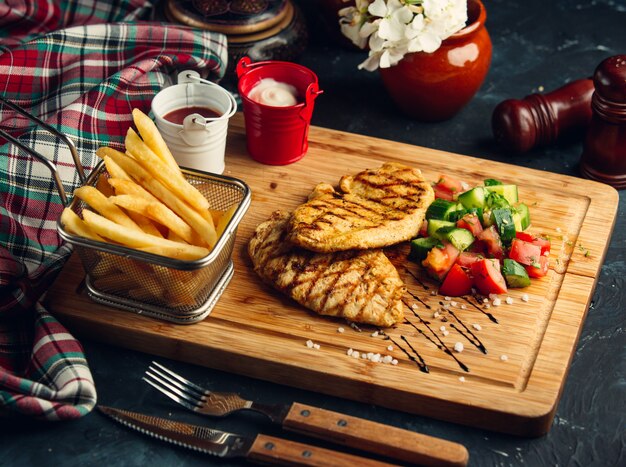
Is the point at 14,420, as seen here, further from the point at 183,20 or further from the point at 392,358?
the point at 183,20

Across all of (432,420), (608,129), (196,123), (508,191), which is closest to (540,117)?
(608,129)

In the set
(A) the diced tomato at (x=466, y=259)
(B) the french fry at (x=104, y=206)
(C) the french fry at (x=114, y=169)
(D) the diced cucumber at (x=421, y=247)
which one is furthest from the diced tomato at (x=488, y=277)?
(C) the french fry at (x=114, y=169)

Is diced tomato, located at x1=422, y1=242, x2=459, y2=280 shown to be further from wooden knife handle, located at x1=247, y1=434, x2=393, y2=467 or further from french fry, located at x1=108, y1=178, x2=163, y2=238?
french fry, located at x1=108, y1=178, x2=163, y2=238

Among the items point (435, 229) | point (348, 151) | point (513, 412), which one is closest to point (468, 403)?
point (513, 412)

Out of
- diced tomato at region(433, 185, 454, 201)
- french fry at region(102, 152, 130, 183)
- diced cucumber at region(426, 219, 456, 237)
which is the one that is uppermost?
french fry at region(102, 152, 130, 183)

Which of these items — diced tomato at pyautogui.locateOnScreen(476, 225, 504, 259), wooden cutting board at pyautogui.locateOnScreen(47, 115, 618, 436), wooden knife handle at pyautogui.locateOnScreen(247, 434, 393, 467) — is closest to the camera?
wooden knife handle at pyautogui.locateOnScreen(247, 434, 393, 467)

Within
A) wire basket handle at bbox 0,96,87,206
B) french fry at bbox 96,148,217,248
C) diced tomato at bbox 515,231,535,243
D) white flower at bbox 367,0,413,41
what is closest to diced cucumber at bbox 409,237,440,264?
diced tomato at bbox 515,231,535,243

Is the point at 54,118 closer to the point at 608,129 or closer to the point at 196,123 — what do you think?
the point at 196,123

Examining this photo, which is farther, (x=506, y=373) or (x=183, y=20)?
(x=183, y=20)

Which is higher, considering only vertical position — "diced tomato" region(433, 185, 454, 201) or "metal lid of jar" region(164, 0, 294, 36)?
"metal lid of jar" region(164, 0, 294, 36)
